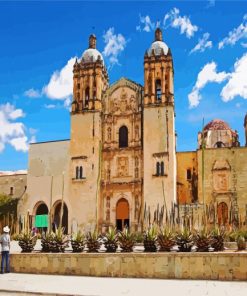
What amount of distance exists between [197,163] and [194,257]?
24015 mm

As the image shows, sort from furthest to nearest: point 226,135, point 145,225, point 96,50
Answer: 1. point 226,135
2. point 96,50
3. point 145,225

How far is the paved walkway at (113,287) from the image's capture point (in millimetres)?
9367

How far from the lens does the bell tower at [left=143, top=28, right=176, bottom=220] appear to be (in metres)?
32.5

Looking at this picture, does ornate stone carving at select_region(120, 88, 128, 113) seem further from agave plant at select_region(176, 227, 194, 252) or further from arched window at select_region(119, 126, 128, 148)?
agave plant at select_region(176, 227, 194, 252)

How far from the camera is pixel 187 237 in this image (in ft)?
40.7

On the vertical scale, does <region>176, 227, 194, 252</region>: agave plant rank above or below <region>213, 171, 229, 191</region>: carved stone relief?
below

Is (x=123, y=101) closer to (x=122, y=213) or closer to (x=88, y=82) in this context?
(x=88, y=82)

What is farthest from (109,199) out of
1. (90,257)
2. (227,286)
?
(227,286)

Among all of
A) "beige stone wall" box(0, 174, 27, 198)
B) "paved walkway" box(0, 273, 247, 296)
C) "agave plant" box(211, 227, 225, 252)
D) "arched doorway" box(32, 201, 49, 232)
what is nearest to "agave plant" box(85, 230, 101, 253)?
"paved walkway" box(0, 273, 247, 296)

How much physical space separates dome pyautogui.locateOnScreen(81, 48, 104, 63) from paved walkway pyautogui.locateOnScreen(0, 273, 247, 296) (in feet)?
92.0

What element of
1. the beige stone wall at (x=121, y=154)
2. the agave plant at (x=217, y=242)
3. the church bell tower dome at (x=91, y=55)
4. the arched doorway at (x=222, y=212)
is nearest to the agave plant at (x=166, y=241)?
the agave plant at (x=217, y=242)

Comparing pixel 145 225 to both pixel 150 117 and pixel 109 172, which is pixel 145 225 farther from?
pixel 150 117

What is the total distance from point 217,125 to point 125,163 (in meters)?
13.5

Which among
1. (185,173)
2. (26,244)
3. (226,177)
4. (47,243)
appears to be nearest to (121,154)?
(185,173)
